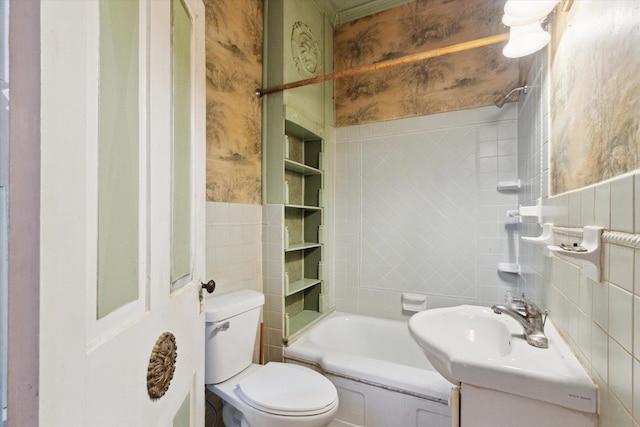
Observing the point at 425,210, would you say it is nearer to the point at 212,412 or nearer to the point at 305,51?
the point at 305,51

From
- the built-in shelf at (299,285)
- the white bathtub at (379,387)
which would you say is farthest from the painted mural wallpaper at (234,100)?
the white bathtub at (379,387)

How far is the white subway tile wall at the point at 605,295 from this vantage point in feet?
1.83

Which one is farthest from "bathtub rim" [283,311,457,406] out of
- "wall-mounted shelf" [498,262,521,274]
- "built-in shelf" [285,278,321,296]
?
"wall-mounted shelf" [498,262,521,274]

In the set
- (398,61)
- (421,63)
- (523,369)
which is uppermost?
(421,63)

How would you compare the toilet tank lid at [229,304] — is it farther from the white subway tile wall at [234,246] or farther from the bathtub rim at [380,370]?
the bathtub rim at [380,370]

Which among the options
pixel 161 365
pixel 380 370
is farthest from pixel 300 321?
pixel 161 365

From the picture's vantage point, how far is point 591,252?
0.68m

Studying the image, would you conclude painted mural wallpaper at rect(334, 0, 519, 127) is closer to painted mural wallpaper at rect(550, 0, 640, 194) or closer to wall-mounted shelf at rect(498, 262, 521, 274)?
painted mural wallpaper at rect(550, 0, 640, 194)

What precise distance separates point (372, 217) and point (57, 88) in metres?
2.13

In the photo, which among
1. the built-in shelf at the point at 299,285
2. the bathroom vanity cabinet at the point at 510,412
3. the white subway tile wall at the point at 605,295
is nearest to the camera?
the white subway tile wall at the point at 605,295

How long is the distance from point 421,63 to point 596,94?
65.9 inches

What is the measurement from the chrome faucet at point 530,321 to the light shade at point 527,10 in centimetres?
112

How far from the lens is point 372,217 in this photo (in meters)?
2.33

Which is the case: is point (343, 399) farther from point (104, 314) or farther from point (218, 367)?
point (104, 314)
